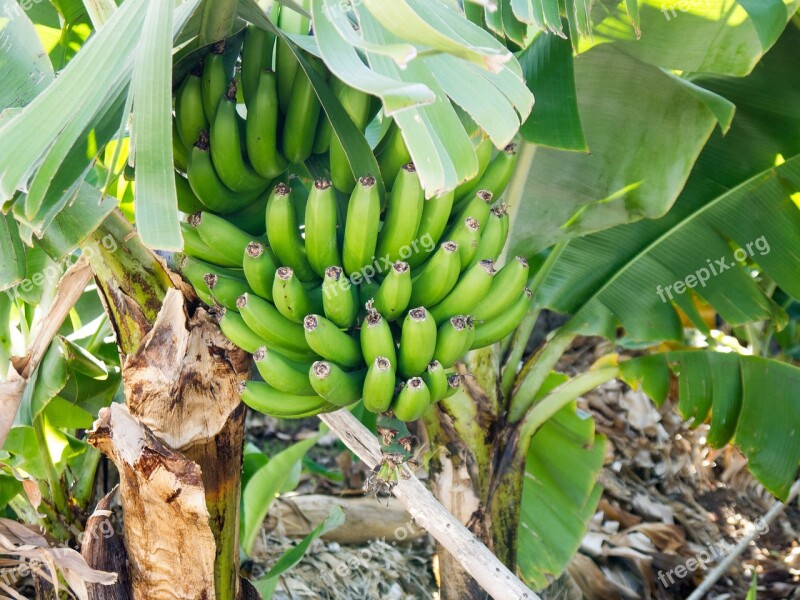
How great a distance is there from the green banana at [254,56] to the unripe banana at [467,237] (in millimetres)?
350

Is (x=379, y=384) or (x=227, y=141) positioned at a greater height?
(x=227, y=141)

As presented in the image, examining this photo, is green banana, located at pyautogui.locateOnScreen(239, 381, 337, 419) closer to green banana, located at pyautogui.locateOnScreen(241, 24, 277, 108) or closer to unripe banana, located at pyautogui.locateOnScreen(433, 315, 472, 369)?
unripe banana, located at pyautogui.locateOnScreen(433, 315, 472, 369)

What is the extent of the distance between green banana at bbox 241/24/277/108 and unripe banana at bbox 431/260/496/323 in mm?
397

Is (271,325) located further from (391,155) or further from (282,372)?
(391,155)

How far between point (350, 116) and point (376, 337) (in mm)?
312

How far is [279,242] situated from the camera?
0.99m

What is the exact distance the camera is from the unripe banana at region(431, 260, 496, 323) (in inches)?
38.5

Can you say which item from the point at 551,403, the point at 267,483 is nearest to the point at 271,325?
the point at 551,403

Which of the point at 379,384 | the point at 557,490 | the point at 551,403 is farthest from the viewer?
the point at 557,490

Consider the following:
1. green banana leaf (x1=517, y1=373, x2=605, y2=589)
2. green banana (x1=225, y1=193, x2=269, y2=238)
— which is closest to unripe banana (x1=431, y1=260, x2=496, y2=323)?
green banana (x1=225, y1=193, x2=269, y2=238)

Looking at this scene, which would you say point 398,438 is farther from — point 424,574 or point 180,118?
point 424,574

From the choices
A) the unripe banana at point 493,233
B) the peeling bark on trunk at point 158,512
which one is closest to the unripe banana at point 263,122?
the unripe banana at point 493,233

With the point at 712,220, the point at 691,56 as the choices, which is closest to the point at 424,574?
the point at 712,220

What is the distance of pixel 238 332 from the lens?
3.30 ft
